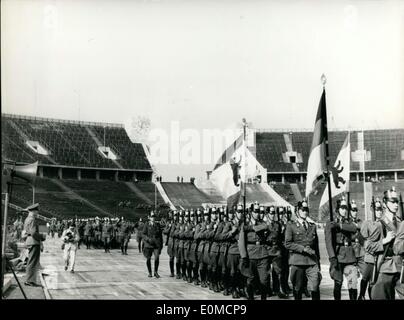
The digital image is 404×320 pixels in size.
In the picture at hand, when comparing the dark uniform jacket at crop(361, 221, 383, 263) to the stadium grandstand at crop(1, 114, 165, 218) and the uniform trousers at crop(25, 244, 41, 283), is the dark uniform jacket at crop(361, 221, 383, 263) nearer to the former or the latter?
the stadium grandstand at crop(1, 114, 165, 218)

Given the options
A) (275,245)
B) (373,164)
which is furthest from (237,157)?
(373,164)

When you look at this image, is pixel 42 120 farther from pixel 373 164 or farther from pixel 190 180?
pixel 373 164

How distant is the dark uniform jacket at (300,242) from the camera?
7453 millimetres

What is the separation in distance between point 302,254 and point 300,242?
0.20m

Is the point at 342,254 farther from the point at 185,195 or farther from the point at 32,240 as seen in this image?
the point at 32,240

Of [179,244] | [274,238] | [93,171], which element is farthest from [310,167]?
[93,171]

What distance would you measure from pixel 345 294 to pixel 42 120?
673cm

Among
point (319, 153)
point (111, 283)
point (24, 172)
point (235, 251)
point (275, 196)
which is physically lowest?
point (111, 283)

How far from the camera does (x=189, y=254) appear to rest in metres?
10.7

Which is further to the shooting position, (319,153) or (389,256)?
(319,153)

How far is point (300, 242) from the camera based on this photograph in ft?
25.0

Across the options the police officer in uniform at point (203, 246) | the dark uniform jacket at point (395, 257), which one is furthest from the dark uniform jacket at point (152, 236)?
the dark uniform jacket at point (395, 257)

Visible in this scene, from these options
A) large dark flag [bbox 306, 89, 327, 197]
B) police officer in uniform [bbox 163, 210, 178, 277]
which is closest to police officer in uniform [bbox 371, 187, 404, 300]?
large dark flag [bbox 306, 89, 327, 197]
